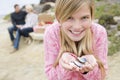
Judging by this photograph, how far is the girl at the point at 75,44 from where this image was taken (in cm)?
185

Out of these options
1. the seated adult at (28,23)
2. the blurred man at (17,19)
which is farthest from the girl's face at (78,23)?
the blurred man at (17,19)

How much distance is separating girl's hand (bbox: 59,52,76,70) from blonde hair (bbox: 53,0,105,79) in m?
0.05

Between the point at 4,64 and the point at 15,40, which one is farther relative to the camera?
the point at 15,40

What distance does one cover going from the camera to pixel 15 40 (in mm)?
10648

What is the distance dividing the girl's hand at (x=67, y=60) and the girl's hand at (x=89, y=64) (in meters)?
0.05

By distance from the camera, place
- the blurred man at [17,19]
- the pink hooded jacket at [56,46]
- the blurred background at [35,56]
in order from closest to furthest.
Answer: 1. the pink hooded jacket at [56,46]
2. the blurred background at [35,56]
3. the blurred man at [17,19]

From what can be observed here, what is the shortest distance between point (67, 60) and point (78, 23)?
0.20m

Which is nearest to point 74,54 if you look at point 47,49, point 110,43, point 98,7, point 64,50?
point 64,50

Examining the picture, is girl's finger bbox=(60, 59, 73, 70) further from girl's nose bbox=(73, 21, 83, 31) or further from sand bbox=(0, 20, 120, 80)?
sand bbox=(0, 20, 120, 80)

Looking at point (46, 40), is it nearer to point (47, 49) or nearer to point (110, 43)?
point (47, 49)

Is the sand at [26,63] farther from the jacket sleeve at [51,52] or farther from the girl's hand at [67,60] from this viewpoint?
the girl's hand at [67,60]

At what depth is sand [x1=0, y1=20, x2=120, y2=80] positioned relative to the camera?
719 centimetres

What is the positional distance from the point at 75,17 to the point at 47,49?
10.6 inches

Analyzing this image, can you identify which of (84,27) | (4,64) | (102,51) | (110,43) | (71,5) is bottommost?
(4,64)
